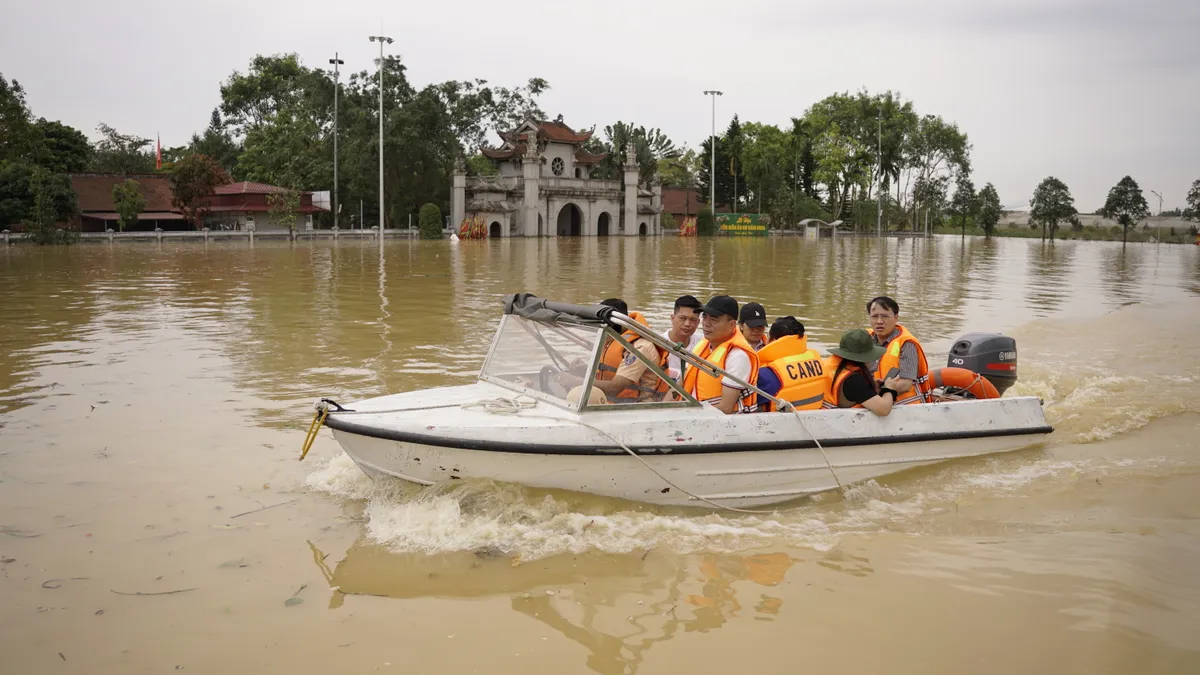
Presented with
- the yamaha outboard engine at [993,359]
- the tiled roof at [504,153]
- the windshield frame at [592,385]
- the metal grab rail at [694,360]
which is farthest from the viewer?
the tiled roof at [504,153]

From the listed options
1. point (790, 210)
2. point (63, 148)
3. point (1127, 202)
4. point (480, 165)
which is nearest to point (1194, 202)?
point (1127, 202)

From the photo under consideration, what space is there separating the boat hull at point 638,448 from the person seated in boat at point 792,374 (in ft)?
0.81

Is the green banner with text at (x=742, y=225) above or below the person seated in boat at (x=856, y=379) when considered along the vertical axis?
above

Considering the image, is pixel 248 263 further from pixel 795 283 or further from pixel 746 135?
pixel 746 135

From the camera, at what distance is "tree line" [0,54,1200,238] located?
184 feet

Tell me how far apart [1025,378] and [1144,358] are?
3088 mm

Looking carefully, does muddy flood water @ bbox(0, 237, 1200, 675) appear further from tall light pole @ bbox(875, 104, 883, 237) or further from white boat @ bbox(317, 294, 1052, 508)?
tall light pole @ bbox(875, 104, 883, 237)

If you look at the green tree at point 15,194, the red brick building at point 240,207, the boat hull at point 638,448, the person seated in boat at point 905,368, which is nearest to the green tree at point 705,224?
the red brick building at point 240,207

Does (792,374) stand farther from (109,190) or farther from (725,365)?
(109,190)

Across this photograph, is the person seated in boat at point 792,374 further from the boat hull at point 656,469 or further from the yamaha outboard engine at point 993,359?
the yamaha outboard engine at point 993,359

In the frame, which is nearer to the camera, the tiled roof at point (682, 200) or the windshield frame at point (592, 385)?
the windshield frame at point (592, 385)

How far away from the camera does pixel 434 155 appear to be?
2653 inches

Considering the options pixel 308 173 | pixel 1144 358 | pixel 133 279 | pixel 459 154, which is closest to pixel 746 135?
pixel 459 154

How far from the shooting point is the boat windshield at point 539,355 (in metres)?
6.32
